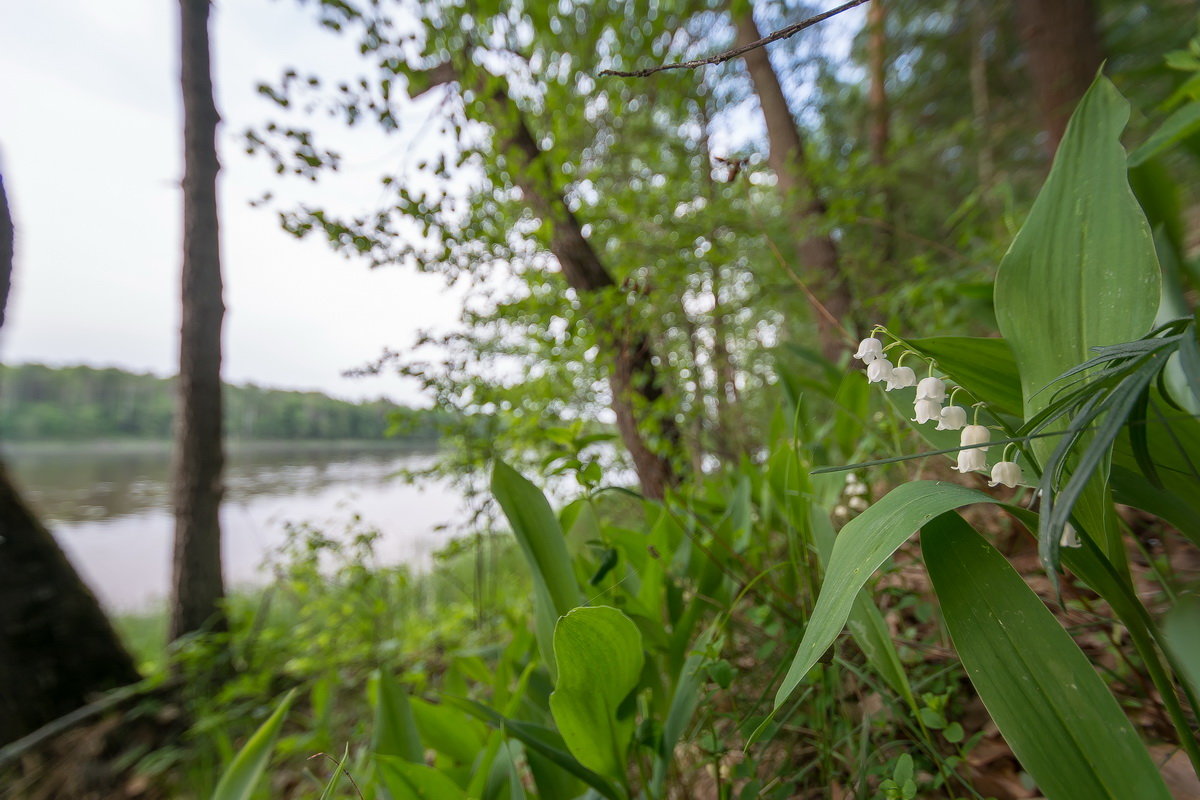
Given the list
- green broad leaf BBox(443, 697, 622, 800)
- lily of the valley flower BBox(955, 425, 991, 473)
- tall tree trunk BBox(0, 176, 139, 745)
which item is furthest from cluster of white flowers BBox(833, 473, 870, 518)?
tall tree trunk BBox(0, 176, 139, 745)

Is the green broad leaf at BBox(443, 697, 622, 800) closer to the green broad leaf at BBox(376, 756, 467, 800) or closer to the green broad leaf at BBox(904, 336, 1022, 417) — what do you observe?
the green broad leaf at BBox(376, 756, 467, 800)

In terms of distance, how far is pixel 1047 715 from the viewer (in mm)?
384

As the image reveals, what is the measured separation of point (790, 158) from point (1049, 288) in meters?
1.45

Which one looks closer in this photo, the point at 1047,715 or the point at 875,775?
the point at 1047,715

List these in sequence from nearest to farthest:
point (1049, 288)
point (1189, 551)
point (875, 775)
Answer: point (1049, 288)
point (875, 775)
point (1189, 551)

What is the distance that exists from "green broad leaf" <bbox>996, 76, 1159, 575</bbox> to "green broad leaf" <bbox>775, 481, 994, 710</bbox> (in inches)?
5.4

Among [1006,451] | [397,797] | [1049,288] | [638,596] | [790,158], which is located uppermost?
[790,158]

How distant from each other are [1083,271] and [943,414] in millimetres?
195

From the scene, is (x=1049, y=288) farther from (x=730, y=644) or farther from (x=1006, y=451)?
(x=730, y=644)

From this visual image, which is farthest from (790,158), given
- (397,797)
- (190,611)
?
(190,611)

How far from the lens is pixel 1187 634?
0.34 m

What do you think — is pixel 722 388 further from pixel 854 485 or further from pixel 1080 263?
pixel 1080 263

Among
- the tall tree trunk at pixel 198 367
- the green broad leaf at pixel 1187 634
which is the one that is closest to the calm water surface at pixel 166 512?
the tall tree trunk at pixel 198 367

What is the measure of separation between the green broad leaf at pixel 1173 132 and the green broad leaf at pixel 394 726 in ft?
4.73
